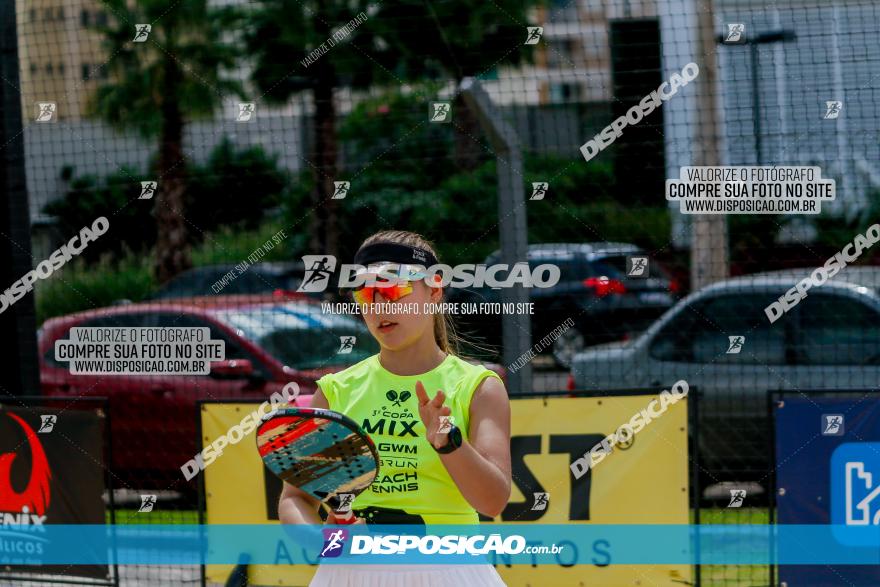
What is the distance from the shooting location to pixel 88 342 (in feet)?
23.5

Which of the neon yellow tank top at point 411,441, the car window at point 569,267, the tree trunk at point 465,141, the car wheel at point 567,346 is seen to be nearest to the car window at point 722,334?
the car wheel at point 567,346

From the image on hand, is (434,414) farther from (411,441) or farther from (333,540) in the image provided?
(333,540)

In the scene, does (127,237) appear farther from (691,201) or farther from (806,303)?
(806,303)

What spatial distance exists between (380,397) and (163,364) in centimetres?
412

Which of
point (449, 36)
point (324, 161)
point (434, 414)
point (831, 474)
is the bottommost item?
point (831, 474)

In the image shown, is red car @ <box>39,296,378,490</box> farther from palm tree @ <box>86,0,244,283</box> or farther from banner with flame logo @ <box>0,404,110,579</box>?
palm tree @ <box>86,0,244,283</box>

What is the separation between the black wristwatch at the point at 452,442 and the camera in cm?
291

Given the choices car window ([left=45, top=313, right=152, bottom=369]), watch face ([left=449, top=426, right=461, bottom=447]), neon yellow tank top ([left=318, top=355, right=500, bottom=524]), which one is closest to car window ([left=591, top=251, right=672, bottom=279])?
car window ([left=45, top=313, right=152, bottom=369])

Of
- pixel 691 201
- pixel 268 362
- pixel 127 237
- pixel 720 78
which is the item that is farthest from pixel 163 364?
pixel 720 78

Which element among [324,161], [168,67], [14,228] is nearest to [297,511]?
[14,228]

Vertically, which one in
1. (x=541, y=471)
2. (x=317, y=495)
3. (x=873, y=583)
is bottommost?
(x=873, y=583)

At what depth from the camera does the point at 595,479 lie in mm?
5926

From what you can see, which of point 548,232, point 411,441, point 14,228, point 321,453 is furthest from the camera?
point 548,232

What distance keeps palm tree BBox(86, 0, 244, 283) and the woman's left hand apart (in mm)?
10272
